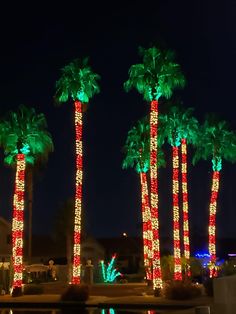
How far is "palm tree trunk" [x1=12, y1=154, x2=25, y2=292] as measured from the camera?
4172 cm

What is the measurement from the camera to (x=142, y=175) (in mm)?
51969

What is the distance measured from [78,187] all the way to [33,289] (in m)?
8.52

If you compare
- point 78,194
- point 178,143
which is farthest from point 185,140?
point 78,194

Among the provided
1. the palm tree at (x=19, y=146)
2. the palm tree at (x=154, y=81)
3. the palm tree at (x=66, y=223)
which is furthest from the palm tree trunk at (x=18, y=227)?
the palm tree at (x=66, y=223)

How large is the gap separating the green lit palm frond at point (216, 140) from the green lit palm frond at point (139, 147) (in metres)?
3.94

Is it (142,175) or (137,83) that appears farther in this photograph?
(142,175)

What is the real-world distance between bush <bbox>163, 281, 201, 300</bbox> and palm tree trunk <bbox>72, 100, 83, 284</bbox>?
20.2 ft

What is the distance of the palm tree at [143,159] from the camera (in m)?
50.4

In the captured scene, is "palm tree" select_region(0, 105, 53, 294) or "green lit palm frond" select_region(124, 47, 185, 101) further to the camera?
"palm tree" select_region(0, 105, 53, 294)

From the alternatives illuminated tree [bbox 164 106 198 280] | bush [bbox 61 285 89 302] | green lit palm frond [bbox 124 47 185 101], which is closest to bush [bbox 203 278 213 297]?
illuminated tree [bbox 164 106 198 280]

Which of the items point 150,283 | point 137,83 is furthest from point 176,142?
point 150,283

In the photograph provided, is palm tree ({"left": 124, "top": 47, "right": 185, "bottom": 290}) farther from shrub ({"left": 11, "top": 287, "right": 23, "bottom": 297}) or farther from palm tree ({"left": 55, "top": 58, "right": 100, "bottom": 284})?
shrub ({"left": 11, "top": 287, "right": 23, "bottom": 297})

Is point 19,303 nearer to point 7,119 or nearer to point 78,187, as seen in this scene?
point 78,187

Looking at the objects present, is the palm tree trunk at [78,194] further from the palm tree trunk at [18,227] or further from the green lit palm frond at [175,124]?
the green lit palm frond at [175,124]
